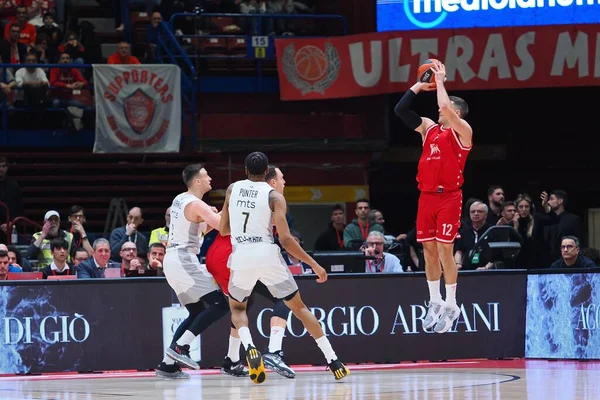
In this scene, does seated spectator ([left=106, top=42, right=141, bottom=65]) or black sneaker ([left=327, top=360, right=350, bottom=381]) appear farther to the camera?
seated spectator ([left=106, top=42, right=141, bottom=65])

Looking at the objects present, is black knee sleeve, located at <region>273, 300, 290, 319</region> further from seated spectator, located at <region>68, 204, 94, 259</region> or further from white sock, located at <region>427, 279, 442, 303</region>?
seated spectator, located at <region>68, 204, 94, 259</region>

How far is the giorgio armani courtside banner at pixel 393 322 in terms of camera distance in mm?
14375

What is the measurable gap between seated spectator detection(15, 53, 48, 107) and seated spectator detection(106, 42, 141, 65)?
1.17 meters

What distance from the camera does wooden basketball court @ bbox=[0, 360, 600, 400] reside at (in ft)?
33.7

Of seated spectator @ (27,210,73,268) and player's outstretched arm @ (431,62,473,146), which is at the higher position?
player's outstretched arm @ (431,62,473,146)

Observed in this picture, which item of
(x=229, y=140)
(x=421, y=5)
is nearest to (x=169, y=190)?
(x=229, y=140)

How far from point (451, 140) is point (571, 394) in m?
2.51

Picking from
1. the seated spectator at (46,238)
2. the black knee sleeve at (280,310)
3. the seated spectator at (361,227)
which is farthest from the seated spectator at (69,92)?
the black knee sleeve at (280,310)

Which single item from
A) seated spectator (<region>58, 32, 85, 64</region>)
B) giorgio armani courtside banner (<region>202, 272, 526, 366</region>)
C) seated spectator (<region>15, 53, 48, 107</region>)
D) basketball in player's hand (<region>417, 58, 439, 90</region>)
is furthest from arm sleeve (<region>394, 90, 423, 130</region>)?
seated spectator (<region>58, 32, 85, 64</region>)

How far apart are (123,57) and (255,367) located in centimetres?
1014

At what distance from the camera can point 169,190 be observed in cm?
2134

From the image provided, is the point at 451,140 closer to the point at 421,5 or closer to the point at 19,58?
the point at 421,5

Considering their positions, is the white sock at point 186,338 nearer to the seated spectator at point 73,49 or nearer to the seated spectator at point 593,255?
the seated spectator at point 593,255

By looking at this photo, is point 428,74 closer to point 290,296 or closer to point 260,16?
point 290,296
